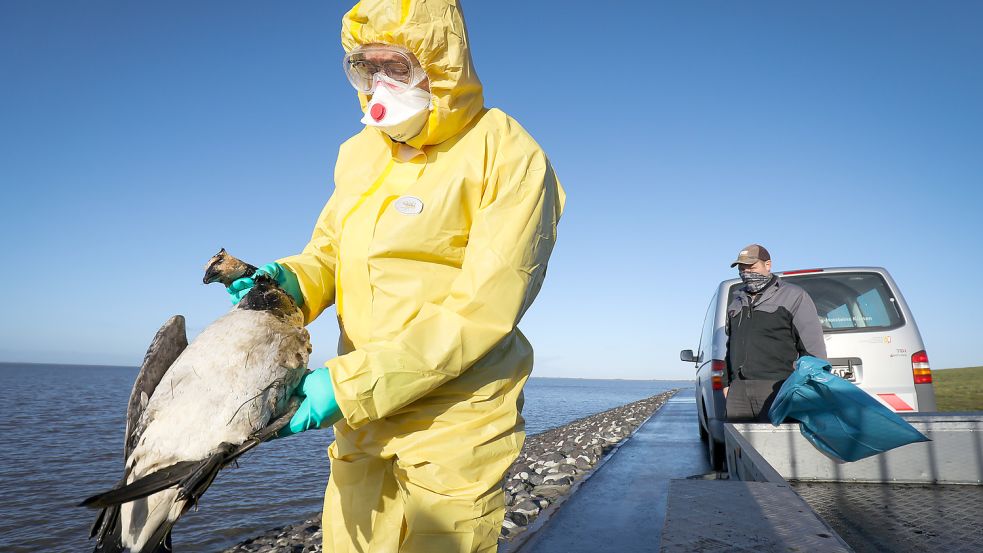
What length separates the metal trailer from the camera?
8.93 ft

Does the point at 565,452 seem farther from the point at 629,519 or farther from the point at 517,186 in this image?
the point at 517,186

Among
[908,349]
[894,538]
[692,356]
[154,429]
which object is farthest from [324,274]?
[692,356]

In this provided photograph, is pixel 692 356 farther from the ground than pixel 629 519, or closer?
farther from the ground

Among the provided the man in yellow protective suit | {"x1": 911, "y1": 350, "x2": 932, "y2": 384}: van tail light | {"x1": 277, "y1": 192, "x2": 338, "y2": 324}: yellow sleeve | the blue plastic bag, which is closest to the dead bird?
the man in yellow protective suit

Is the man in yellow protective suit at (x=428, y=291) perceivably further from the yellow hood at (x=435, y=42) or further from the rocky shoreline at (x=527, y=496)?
the rocky shoreline at (x=527, y=496)

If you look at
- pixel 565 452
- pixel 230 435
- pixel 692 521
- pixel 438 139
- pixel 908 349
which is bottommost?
pixel 565 452

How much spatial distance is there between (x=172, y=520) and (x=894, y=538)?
112 inches

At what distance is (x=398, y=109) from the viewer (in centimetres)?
169

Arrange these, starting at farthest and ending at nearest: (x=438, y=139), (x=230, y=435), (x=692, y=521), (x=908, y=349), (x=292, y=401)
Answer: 1. (x=908, y=349)
2. (x=438, y=139)
3. (x=692, y=521)
4. (x=292, y=401)
5. (x=230, y=435)

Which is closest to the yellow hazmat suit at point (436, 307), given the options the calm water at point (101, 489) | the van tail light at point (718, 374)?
the van tail light at point (718, 374)

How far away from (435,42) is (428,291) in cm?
71

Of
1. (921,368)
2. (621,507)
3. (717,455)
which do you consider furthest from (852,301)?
(621,507)

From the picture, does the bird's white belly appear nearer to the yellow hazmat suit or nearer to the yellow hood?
the yellow hazmat suit

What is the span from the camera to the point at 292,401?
139cm
